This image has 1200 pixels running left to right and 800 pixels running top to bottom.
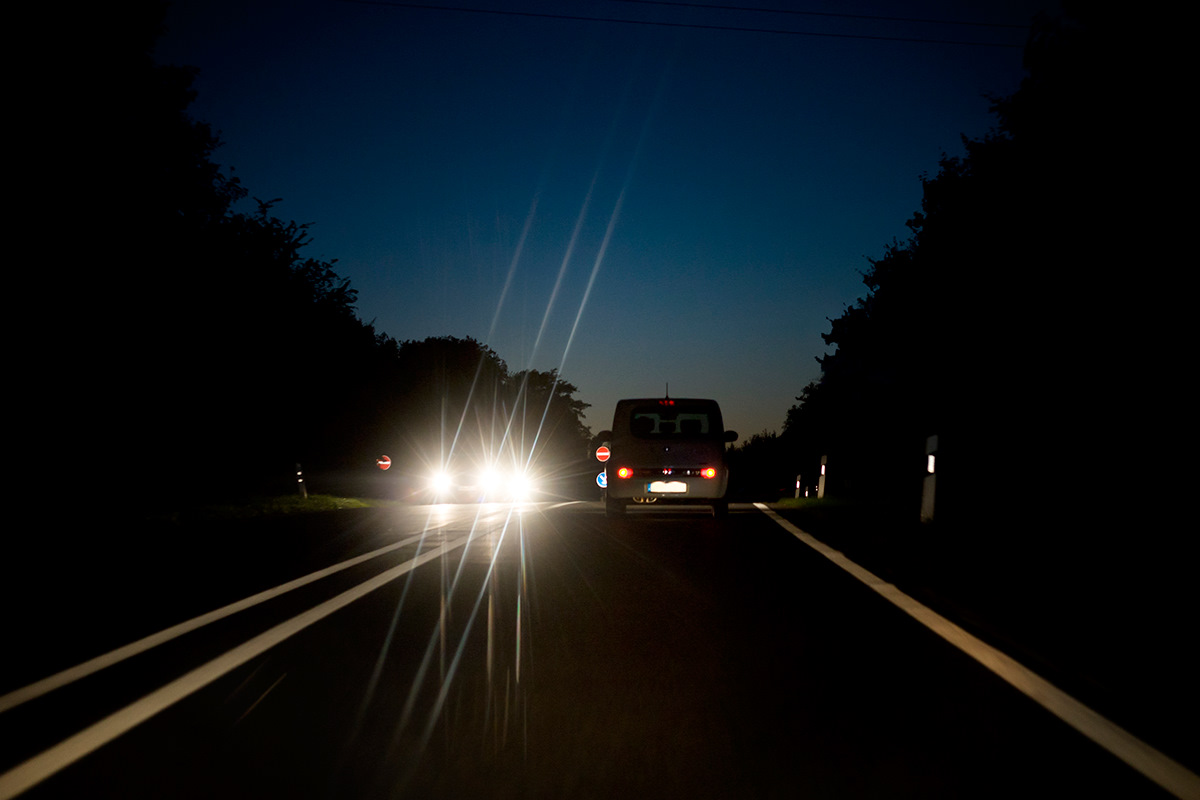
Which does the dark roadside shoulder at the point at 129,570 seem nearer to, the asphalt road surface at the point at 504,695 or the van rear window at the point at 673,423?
the asphalt road surface at the point at 504,695

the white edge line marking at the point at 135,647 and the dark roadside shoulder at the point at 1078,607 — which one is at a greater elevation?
the dark roadside shoulder at the point at 1078,607

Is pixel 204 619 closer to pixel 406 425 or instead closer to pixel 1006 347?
pixel 1006 347

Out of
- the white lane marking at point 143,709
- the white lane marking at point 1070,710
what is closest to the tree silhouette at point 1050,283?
the white lane marking at point 1070,710

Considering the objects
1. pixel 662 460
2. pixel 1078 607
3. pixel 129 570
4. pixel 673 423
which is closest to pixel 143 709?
pixel 129 570

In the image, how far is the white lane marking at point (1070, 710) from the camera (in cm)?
409

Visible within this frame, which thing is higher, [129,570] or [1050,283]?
[1050,283]

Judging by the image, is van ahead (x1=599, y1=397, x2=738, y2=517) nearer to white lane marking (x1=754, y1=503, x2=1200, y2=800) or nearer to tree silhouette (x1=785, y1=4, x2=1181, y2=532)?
tree silhouette (x1=785, y1=4, x2=1181, y2=532)

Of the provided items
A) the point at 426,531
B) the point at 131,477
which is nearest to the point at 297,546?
the point at 426,531

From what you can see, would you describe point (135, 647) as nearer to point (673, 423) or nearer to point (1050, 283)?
point (673, 423)

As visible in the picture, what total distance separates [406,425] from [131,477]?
57.3 metres

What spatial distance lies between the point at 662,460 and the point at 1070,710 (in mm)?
14068

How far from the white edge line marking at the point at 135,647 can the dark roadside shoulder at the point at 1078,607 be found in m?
4.82

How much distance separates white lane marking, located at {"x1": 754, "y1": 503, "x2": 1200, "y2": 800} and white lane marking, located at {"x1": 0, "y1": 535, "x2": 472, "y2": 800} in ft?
12.8

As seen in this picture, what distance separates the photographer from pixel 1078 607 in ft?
26.6
